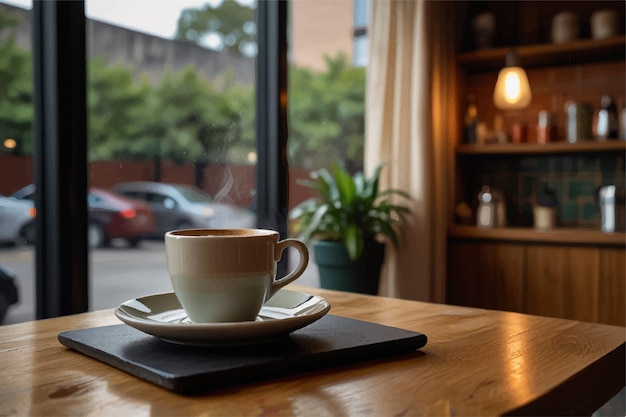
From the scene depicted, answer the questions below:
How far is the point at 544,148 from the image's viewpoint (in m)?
3.25

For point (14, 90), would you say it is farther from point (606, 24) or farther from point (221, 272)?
point (606, 24)

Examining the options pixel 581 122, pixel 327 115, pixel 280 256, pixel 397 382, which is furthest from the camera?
pixel 327 115

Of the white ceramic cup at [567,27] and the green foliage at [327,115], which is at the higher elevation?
the white ceramic cup at [567,27]

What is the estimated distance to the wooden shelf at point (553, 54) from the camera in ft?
10.2

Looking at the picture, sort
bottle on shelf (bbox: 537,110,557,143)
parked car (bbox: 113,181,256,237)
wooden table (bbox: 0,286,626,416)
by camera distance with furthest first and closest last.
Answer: bottle on shelf (bbox: 537,110,557,143), parked car (bbox: 113,181,256,237), wooden table (bbox: 0,286,626,416)

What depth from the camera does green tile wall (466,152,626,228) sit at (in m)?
3.38

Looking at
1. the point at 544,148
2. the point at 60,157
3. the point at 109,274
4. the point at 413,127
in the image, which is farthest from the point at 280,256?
the point at 544,148

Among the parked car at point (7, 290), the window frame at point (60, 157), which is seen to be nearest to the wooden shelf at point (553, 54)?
the window frame at point (60, 157)

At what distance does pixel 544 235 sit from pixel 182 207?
1632 mm

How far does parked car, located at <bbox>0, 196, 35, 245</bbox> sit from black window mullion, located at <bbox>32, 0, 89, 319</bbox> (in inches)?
1.2

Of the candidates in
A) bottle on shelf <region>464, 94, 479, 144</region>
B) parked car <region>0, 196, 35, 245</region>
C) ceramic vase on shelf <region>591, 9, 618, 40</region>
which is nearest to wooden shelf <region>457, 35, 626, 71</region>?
ceramic vase on shelf <region>591, 9, 618, 40</region>

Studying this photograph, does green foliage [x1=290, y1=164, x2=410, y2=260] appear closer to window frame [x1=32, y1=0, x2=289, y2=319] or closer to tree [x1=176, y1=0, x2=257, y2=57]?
tree [x1=176, y1=0, x2=257, y2=57]

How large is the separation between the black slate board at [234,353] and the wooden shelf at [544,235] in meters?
2.33

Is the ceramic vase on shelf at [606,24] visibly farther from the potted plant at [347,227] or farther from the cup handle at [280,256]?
the cup handle at [280,256]
